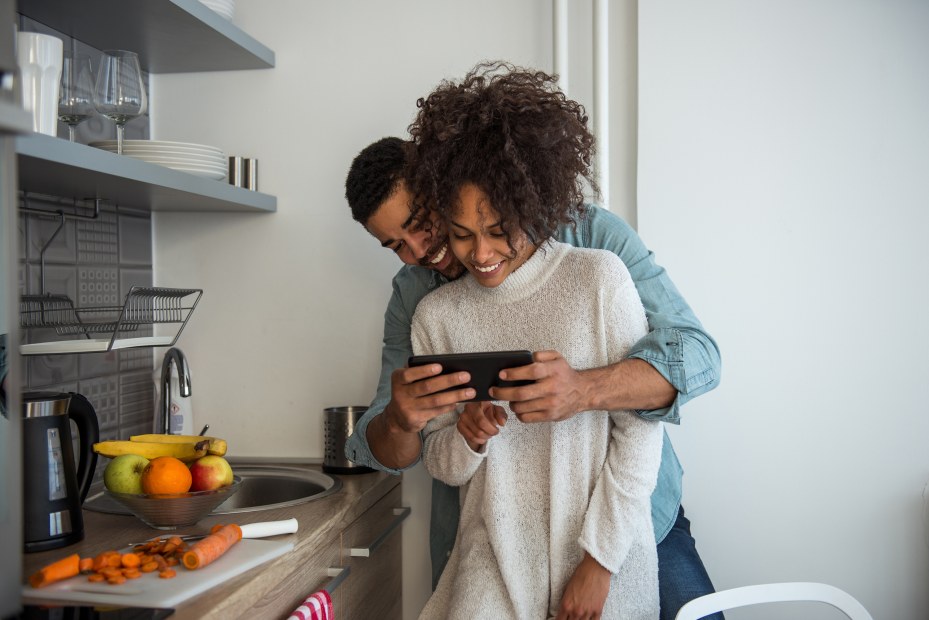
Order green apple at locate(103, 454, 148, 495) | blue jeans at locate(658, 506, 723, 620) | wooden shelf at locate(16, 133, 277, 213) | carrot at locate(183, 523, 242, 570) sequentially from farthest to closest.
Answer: blue jeans at locate(658, 506, 723, 620), green apple at locate(103, 454, 148, 495), wooden shelf at locate(16, 133, 277, 213), carrot at locate(183, 523, 242, 570)

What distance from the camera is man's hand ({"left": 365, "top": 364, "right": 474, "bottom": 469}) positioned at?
122 centimetres

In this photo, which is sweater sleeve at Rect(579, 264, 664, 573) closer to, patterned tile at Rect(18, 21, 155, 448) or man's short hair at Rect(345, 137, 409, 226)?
man's short hair at Rect(345, 137, 409, 226)

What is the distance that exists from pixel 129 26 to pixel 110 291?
1.97ft

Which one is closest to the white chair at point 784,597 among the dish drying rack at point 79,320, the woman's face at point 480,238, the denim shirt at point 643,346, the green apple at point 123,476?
the denim shirt at point 643,346

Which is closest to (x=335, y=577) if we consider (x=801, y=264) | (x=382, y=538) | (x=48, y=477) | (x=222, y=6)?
(x=382, y=538)

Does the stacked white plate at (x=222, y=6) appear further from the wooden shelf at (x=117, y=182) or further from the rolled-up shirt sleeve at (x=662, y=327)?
the rolled-up shirt sleeve at (x=662, y=327)

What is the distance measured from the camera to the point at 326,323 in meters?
2.07

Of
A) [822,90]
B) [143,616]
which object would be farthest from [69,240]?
[822,90]

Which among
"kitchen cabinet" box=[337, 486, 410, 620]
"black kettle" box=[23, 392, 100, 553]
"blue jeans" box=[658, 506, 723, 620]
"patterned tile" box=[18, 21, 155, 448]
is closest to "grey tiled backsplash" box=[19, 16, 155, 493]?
"patterned tile" box=[18, 21, 155, 448]

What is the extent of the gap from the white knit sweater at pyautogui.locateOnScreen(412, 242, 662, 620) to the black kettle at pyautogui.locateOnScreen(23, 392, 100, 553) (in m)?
0.61

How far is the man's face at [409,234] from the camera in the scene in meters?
1.43

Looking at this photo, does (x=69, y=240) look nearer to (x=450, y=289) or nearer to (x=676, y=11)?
(x=450, y=289)

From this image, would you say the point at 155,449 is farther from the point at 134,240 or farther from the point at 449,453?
the point at 134,240

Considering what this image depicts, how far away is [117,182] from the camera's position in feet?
4.93
